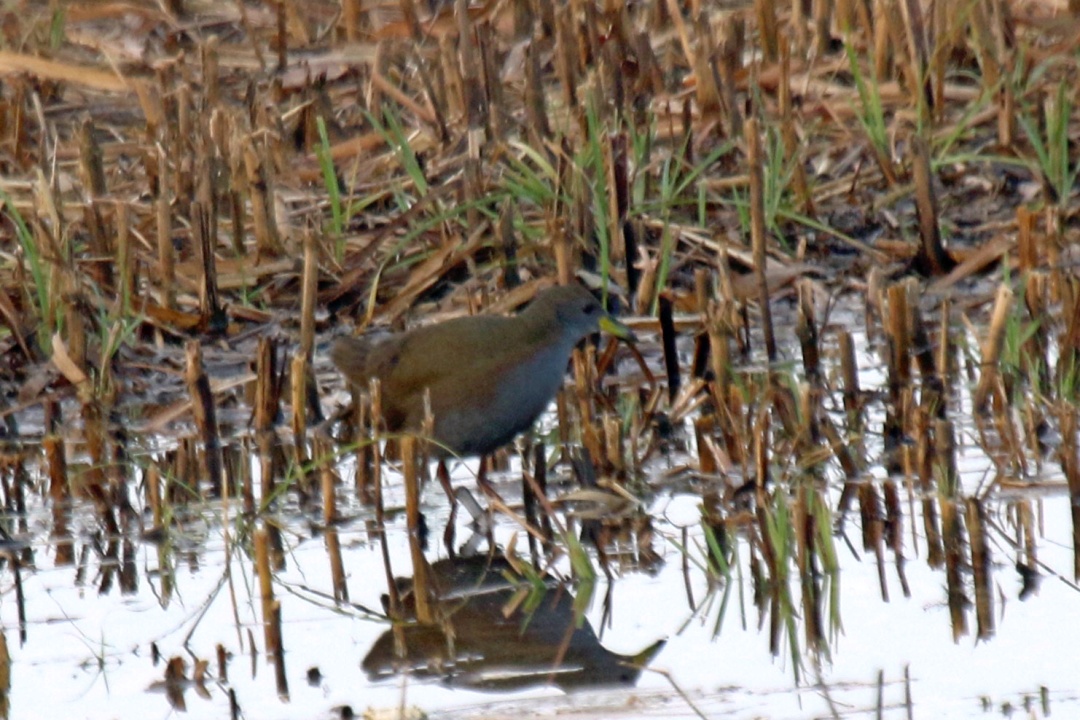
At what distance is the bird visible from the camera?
5258 mm

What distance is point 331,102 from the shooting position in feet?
28.9

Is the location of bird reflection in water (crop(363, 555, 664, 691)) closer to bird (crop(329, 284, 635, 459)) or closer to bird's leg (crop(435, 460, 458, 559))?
bird's leg (crop(435, 460, 458, 559))

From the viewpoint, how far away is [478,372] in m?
5.29

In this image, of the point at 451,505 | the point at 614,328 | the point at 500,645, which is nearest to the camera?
the point at 500,645

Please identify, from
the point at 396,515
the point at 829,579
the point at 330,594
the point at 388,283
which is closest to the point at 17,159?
the point at 388,283

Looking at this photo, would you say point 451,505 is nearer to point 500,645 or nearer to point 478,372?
point 478,372

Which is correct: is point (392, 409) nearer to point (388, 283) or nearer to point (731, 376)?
point (731, 376)

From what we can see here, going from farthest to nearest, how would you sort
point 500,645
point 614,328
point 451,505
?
point 614,328 → point 451,505 → point 500,645

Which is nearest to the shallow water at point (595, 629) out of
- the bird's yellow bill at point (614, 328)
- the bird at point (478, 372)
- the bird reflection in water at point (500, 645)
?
the bird reflection in water at point (500, 645)

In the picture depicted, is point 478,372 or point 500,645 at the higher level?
Result: point 478,372

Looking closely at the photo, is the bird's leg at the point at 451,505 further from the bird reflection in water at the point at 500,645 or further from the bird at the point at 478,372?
the bird reflection in water at the point at 500,645

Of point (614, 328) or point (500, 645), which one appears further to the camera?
point (614, 328)

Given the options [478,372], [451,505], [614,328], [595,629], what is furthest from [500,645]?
[614,328]

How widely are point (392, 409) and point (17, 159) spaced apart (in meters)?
3.44
